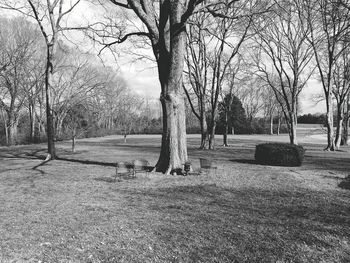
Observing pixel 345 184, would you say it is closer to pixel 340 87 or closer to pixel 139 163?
pixel 139 163

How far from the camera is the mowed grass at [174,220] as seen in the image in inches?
151

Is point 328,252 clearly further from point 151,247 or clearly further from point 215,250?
point 151,247

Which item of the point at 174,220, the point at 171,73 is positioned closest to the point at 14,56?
the point at 171,73

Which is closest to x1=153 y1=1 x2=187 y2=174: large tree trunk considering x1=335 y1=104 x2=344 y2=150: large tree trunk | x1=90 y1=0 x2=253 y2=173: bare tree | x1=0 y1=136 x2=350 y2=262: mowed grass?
x1=90 y1=0 x2=253 y2=173: bare tree

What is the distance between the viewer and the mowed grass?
3.84 m

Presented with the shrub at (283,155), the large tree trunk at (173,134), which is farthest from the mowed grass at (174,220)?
the shrub at (283,155)

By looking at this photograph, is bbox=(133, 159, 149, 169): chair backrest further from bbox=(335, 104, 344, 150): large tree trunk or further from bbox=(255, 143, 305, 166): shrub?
bbox=(335, 104, 344, 150): large tree trunk

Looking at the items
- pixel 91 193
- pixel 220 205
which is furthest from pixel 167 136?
pixel 220 205

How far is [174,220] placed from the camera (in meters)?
5.18

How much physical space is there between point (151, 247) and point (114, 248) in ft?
1.78

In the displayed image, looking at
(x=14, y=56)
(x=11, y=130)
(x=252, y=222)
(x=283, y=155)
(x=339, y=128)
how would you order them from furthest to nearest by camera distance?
(x=11, y=130) → (x=14, y=56) → (x=339, y=128) → (x=283, y=155) → (x=252, y=222)

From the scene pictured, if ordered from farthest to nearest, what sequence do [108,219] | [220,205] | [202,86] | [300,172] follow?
[202,86]
[300,172]
[220,205]
[108,219]

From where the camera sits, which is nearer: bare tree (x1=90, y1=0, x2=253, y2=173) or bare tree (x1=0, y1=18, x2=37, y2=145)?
bare tree (x1=90, y1=0, x2=253, y2=173)

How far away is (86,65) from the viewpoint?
34594mm
